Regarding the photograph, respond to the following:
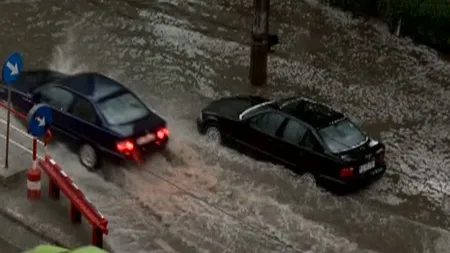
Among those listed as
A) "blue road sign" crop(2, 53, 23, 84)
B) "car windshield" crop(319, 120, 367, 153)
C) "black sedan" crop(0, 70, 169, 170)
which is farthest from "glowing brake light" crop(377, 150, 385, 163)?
"blue road sign" crop(2, 53, 23, 84)

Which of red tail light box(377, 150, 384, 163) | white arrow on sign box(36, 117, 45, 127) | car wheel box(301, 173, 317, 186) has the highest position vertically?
white arrow on sign box(36, 117, 45, 127)

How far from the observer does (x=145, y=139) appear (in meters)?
16.3

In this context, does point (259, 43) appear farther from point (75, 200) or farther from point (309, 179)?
point (75, 200)

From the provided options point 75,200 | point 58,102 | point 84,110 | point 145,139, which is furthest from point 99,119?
point 75,200

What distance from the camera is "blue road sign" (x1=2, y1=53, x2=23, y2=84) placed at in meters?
14.4

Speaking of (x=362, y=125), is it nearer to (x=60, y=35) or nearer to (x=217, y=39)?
(x=217, y=39)

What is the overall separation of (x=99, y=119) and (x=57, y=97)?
48.3 inches

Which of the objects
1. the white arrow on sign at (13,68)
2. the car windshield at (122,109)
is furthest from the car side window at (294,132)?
the white arrow on sign at (13,68)

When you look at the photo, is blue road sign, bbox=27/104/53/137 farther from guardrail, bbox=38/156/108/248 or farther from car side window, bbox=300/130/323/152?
car side window, bbox=300/130/323/152

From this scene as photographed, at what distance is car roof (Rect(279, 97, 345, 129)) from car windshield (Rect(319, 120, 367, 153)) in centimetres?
14

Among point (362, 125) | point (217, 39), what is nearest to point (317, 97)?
point (362, 125)

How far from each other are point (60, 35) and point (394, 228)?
39.2ft

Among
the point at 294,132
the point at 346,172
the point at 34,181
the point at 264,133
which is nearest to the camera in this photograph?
the point at 34,181

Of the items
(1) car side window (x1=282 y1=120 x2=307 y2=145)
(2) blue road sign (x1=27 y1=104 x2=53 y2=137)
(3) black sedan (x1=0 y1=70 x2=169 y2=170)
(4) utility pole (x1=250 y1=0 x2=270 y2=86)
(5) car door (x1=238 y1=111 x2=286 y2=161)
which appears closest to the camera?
(2) blue road sign (x1=27 y1=104 x2=53 y2=137)
